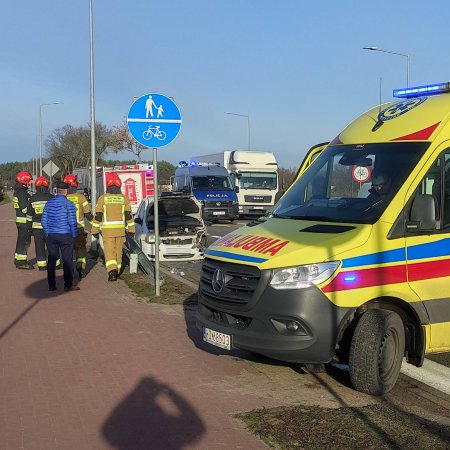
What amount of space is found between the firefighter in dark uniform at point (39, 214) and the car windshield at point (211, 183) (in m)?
14.5

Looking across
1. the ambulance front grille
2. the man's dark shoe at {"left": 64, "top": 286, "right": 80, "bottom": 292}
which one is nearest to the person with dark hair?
the ambulance front grille

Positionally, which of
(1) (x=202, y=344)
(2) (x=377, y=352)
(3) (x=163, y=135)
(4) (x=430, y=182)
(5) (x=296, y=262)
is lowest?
(1) (x=202, y=344)

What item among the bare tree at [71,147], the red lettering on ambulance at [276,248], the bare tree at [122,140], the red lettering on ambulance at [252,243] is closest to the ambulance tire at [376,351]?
the red lettering on ambulance at [276,248]

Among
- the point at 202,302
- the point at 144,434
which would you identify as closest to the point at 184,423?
the point at 144,434

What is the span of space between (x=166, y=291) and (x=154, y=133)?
8.84 feet

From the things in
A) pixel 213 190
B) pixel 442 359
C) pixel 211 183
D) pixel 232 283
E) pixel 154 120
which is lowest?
pixel 442 359

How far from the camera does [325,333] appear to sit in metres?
4.96

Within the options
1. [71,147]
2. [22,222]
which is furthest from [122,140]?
[22,222]

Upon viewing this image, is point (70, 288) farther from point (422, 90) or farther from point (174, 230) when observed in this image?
point (422, 90)

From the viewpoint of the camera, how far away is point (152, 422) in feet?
15.2

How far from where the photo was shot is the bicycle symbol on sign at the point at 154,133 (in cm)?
925

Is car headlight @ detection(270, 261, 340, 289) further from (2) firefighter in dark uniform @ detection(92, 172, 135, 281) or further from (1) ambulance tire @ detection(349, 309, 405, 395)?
(2) firefighter in dark uniform @ detection(92, 172, 135, 281)

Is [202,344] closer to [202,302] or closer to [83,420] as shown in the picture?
[202,302]

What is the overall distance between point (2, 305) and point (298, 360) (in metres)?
5.63
